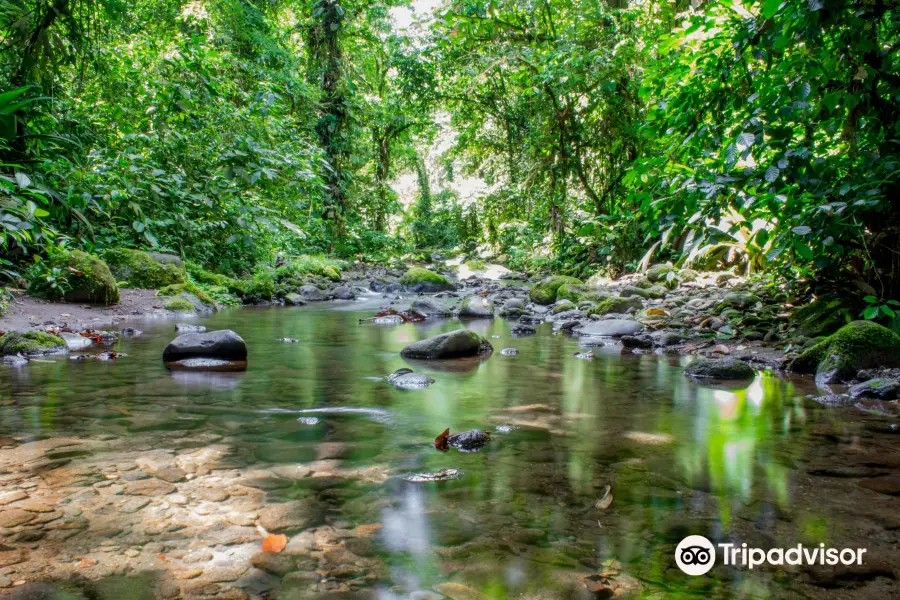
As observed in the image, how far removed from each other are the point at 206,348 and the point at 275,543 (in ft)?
11.1

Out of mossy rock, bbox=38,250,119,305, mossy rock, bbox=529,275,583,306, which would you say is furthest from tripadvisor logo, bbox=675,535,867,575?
mossy rock, bbox=529,275,583,306

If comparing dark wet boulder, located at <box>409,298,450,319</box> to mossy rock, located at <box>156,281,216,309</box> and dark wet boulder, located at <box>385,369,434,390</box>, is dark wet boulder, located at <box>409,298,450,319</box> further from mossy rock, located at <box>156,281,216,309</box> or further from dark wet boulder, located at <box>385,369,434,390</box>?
dark wet boulder, located at <box>385,369,434,390</box>

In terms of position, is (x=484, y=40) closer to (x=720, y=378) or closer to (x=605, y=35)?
(x=605, y=35)

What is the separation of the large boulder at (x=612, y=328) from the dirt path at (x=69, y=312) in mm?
6001

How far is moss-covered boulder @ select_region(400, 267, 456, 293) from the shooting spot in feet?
46.0

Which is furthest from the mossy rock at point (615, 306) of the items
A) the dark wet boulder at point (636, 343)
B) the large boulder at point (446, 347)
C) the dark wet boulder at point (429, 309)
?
the large boulder at point (446, 347)

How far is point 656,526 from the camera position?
182 centimetres

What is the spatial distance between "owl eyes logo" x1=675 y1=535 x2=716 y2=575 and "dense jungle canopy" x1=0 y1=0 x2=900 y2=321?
7.90 feet

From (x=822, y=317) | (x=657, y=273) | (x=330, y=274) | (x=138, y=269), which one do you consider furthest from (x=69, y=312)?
(x=657, y=273)

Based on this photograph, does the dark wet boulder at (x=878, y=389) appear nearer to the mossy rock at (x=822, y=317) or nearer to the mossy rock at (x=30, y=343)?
the mossy rock at (x=822, y=317)

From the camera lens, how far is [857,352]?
415cm

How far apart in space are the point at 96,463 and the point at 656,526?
2.14 meters

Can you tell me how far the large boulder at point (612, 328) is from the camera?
22.2ft

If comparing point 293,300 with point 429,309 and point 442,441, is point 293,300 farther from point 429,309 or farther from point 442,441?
point 442,441
